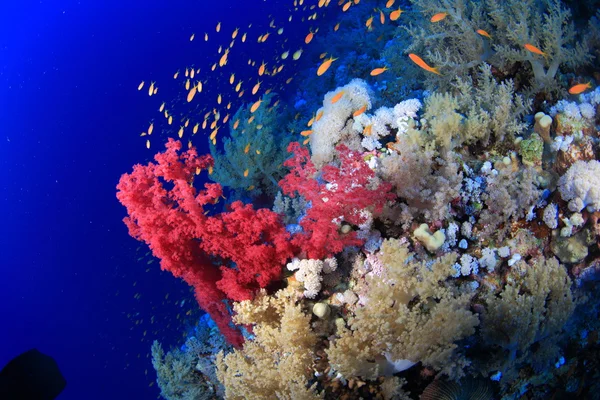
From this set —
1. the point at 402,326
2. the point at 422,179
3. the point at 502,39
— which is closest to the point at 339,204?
the point at 422,179

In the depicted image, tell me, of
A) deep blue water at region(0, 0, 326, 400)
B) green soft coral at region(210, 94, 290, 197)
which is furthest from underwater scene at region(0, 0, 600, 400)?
deep blue water at region(0, 0, 326, 400)

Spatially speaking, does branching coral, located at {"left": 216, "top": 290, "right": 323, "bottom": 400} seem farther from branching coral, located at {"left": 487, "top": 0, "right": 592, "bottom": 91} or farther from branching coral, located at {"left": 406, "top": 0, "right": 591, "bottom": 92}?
branching coral, located at {"left": 487, "top": 0, "right": 592, "bottom": 91}

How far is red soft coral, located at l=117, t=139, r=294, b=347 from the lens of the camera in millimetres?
4016

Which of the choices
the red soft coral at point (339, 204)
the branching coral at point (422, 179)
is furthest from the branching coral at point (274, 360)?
the branching coral at point (422, 179)

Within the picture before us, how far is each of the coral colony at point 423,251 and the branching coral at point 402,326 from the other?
1 centimetres

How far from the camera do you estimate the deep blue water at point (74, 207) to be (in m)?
19.1

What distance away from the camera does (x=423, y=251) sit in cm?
386

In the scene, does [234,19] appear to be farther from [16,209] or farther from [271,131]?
[271,131]

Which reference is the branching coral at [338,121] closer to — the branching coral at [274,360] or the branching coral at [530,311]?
the branching coral at [274,360]

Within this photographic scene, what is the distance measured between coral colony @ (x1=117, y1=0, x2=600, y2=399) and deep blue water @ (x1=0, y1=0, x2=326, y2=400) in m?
14.8

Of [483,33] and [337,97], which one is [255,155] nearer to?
[337,97]

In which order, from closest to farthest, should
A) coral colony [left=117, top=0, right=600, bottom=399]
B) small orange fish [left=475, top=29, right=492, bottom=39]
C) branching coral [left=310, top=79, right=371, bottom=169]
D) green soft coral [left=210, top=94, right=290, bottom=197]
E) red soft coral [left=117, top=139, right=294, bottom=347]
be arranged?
coral colony [left=117, top=0, right=600, bottom=399]
red soft coral [left=117, top=139, right=294, bottom=347]
small orange fish [left=475, top=29, right=492, bottom=39]
branching coral [left=310, top=79, right=371, bottom=169]
green soft coral [left=210, top=94, right=290, bottom=197]

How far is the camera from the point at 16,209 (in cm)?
2102

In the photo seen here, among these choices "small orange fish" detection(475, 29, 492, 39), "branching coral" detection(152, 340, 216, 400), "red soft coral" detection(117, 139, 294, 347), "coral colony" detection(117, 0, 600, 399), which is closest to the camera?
"coral colony" detection(117, 0, 600, 399)
